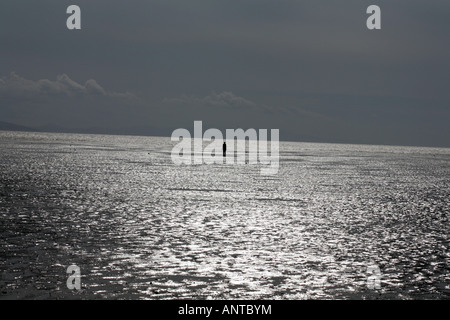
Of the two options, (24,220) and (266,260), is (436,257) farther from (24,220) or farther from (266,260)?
(24,220)

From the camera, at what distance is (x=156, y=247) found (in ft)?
75.8

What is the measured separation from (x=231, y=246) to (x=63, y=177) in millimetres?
38304

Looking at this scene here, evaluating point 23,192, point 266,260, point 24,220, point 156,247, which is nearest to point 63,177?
point 23,192

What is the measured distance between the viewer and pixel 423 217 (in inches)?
1393

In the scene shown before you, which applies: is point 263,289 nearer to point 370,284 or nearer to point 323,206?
point 370,284

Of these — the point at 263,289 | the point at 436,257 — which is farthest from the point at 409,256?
the point at 263,289

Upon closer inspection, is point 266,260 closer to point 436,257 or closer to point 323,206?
point 436,257

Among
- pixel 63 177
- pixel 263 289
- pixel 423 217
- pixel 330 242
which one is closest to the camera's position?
pixel 263 289

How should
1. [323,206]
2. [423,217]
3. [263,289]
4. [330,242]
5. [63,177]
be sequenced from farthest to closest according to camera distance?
[63,177]
[323,206]
[423,217]
[330,242]
[263,289]
